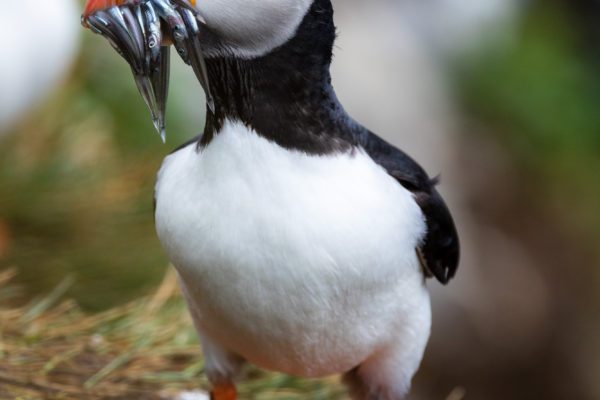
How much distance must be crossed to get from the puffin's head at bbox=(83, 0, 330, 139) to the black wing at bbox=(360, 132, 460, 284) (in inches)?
11.6

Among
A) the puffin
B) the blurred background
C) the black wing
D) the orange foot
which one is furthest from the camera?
the blurred background

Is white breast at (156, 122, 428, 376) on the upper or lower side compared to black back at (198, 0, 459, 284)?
lower

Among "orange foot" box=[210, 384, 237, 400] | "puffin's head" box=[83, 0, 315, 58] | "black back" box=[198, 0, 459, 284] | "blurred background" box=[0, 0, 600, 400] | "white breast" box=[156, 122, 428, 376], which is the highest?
"puffin's head" box=[83, 0, 315, 58]

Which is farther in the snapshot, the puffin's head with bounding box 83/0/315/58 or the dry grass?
the dry grass

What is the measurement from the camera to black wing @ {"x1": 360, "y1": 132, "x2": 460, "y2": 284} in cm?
187

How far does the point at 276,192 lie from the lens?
168 centimetres

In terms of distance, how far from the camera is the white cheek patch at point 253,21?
155 centimetres

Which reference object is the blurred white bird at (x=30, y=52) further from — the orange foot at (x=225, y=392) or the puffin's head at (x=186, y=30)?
the puffin's head at (x=186, y=30)

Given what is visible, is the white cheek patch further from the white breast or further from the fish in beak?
the white breast

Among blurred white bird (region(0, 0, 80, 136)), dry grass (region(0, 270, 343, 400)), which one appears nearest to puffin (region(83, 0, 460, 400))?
dry grass (region(0, 270, 343, 400))

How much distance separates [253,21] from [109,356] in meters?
0.98

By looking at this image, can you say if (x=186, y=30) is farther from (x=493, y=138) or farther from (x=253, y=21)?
(x=493, y=138)

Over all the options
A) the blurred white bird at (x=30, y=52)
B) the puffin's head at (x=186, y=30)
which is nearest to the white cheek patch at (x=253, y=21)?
the puffin's head at (x=186, y=30)

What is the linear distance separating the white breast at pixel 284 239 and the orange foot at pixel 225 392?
0.69 ft
